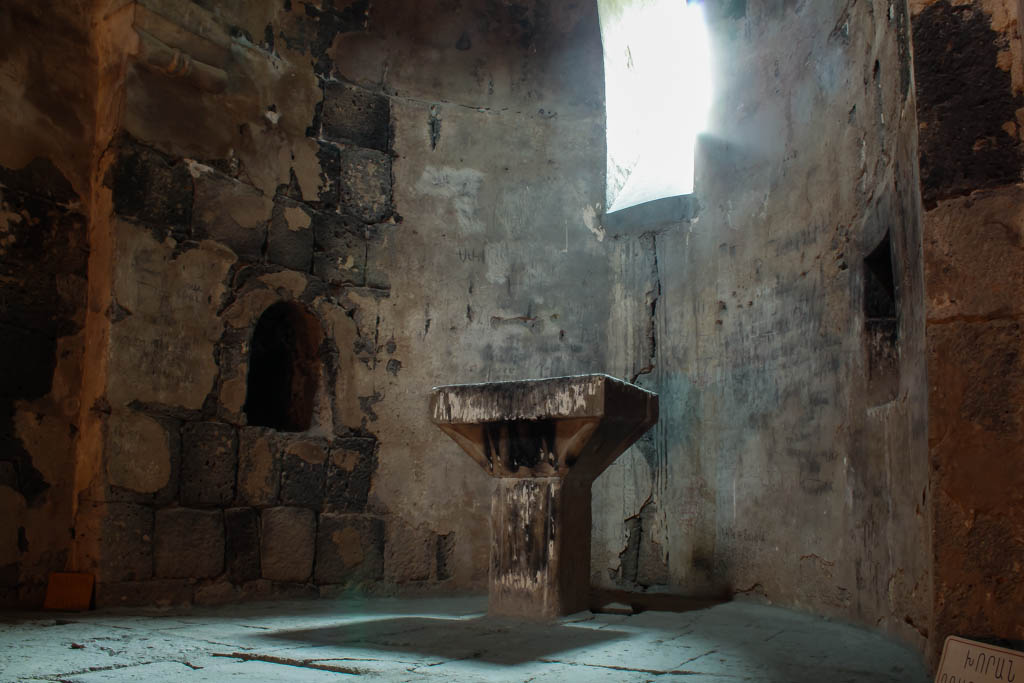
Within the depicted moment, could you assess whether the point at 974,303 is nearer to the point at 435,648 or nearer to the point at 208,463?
the point at 435,648

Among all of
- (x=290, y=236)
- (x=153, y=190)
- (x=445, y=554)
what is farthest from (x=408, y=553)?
(x=153, y=190)

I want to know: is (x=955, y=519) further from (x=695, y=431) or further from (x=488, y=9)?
(x=488, y=9)

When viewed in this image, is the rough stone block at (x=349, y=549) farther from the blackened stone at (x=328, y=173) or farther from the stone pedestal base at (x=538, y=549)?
the blackened stone at (x=328, y=173)

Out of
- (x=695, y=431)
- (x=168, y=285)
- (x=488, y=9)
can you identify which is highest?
(x=488, y=9)

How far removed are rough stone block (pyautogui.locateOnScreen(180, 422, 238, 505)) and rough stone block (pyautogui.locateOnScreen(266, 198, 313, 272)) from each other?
1.05 m

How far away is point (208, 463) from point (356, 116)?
2.39 meters

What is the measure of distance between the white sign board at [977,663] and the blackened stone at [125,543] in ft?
11.3

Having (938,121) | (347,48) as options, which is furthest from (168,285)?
(938,121)

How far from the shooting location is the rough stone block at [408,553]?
4859 millimetres

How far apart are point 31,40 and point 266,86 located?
1.24 metres

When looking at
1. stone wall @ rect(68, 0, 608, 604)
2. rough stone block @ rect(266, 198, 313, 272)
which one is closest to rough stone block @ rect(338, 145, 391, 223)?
stone wall @ rect(68, 0, 608, 604)

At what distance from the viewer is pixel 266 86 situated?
16.1 feet

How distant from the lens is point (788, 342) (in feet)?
14.3

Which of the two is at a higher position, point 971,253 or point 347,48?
point 347,48
